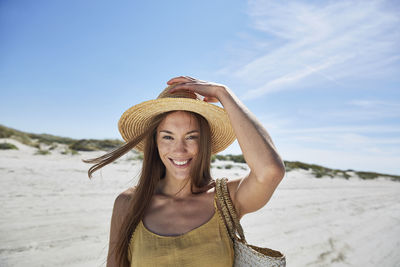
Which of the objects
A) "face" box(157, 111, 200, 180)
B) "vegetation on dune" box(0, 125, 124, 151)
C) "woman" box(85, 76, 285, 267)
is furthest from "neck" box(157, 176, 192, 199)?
"vegetation on dune" box(0, 125, 124, 151)

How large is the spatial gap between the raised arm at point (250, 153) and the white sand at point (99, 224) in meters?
1.01

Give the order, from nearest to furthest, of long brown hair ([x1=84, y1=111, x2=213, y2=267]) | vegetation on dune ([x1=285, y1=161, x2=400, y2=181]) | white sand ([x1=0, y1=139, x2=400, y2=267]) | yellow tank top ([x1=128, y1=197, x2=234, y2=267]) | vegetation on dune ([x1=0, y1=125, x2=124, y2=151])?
yellow tank top ([x1=128, y1=197, x2=234, y2=267])
long brown hair ([x1=84, y1=111, x2=213, y2=267])
white sand ([x1=0, y1=139, x2=400, y2=267])
vegetation on dune ([x1=0, y1=125, x2=124, y2=151])
vegetation on dune ([x1=285, y1=161, x2=400, y2=181])

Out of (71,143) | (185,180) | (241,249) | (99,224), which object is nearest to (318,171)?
(99,224)

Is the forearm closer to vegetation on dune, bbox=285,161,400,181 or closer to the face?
the face

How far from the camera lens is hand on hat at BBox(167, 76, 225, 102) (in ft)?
6.79

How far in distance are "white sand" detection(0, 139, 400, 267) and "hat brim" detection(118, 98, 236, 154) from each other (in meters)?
0.48

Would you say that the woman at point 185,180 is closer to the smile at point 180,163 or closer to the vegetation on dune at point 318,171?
the smile at point 180,163

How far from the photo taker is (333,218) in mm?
6699

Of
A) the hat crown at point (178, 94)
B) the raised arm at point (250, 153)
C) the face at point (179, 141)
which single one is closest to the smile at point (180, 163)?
the face at point (179, 141)

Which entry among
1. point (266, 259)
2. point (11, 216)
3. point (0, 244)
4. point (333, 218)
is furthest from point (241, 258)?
point (333, 218)

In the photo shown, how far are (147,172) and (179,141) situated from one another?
52 centimetres

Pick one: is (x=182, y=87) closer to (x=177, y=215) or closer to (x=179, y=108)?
(x=179, y=108)

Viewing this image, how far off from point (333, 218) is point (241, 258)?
19.0 feet

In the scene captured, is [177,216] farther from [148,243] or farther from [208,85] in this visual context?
[208,85]
